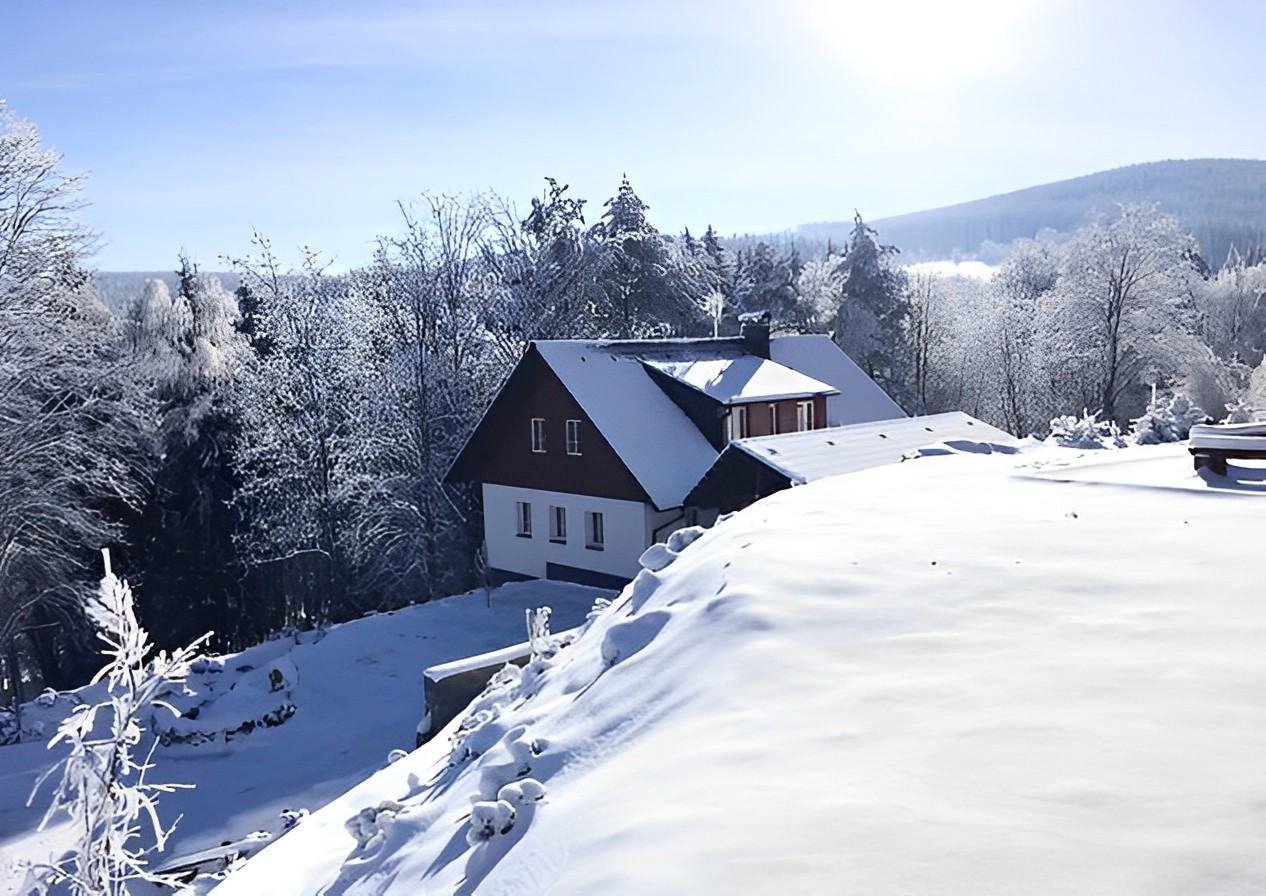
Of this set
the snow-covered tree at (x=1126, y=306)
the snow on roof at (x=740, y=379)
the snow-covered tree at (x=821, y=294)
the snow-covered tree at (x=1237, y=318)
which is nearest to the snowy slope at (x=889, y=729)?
the snow on roof at (x=740, y=379)

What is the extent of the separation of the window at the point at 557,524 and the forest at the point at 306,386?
6.20 m

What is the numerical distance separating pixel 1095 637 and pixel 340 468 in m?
27.4

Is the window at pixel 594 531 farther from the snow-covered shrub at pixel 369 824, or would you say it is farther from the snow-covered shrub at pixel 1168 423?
the snow-covered shrub at pixel 369 824

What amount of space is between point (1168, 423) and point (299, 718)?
612 inches

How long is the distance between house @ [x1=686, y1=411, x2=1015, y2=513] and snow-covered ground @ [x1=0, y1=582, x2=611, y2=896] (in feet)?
16.1

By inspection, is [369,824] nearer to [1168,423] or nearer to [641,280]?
[1168,423]

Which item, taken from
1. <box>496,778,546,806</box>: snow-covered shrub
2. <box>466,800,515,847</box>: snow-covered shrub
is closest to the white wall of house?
<box>496,778,546,806</box>: snow-covered shrub

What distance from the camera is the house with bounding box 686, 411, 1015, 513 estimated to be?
55.6 feet

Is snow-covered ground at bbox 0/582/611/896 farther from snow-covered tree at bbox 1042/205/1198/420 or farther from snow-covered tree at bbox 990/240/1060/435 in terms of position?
snow-covered tree at bbox 990/240/1060/435

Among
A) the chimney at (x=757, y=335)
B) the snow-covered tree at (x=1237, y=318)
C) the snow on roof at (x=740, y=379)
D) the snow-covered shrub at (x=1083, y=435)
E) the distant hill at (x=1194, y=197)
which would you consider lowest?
the snow-covered shrub at (x=1083, y=435)

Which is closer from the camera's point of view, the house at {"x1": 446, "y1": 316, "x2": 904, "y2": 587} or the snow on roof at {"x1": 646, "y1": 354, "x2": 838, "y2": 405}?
the house at {"x1": 446, "y1": 316, "x2": 904, "y2": 587}

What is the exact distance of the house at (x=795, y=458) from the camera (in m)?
16.9

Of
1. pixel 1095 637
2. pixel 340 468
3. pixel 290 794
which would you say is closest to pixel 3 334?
pixel 340 468

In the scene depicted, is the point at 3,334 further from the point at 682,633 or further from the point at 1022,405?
the point at 1022,405
